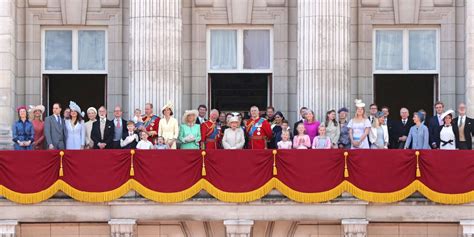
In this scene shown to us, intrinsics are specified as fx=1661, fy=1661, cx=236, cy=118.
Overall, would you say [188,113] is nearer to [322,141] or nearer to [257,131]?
[257,131]

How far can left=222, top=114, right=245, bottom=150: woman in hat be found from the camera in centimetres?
5159

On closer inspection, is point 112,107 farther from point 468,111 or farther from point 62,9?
point 468,111

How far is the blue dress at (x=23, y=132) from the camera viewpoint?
52219 millimetres

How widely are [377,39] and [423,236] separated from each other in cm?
912

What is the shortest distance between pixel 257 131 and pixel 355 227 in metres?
4.36

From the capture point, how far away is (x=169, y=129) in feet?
170

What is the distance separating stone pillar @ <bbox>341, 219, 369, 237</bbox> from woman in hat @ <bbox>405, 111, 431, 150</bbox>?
3.21 meters

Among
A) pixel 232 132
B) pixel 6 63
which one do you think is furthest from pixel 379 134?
pixel 6 63

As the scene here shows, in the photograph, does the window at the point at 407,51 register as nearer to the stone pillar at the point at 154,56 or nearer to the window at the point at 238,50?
the window at the point at 238,50

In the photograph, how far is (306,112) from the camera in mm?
52000

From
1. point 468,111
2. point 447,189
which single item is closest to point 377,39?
point 468,111

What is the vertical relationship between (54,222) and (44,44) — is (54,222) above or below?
below

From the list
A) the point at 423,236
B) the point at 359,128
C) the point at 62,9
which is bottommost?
the point at 423,236

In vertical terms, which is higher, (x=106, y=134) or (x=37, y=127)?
(x=37, y=127)
